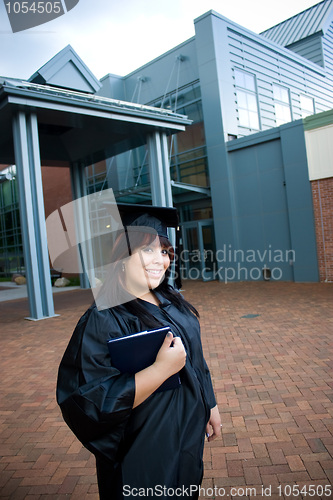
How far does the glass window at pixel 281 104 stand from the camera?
612 inches

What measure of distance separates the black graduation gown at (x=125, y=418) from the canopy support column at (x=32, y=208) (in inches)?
289

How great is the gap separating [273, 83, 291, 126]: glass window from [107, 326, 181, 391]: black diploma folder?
52.7 ft

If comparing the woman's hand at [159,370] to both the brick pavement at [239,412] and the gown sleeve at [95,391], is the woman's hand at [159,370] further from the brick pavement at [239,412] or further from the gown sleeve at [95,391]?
the brick pavement at [239,412]

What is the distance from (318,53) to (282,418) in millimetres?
21678

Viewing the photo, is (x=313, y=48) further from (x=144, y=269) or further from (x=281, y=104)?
(x=144, y=269)

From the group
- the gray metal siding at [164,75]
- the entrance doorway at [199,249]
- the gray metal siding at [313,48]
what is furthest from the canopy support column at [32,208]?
the gray metal siding at [313,48]

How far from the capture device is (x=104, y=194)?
4.58ft

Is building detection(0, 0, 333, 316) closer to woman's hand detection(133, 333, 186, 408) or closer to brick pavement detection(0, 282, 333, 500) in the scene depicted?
brick pavement detection(0, 282, 333, 500)

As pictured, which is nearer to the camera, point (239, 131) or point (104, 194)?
point (104, 194)

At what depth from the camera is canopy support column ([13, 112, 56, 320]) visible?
8250mm

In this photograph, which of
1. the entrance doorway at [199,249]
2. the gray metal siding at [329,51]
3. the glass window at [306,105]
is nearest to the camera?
the entrance doorway at [199,249]

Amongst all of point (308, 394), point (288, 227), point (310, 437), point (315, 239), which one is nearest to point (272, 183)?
point (288, 227)

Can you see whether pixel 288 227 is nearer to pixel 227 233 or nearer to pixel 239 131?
pixel 227 233

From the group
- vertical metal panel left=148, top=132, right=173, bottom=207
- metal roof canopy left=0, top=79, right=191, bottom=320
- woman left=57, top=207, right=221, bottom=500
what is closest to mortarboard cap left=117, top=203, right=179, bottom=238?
woman left=57, top=207, right=221, bottom=500
